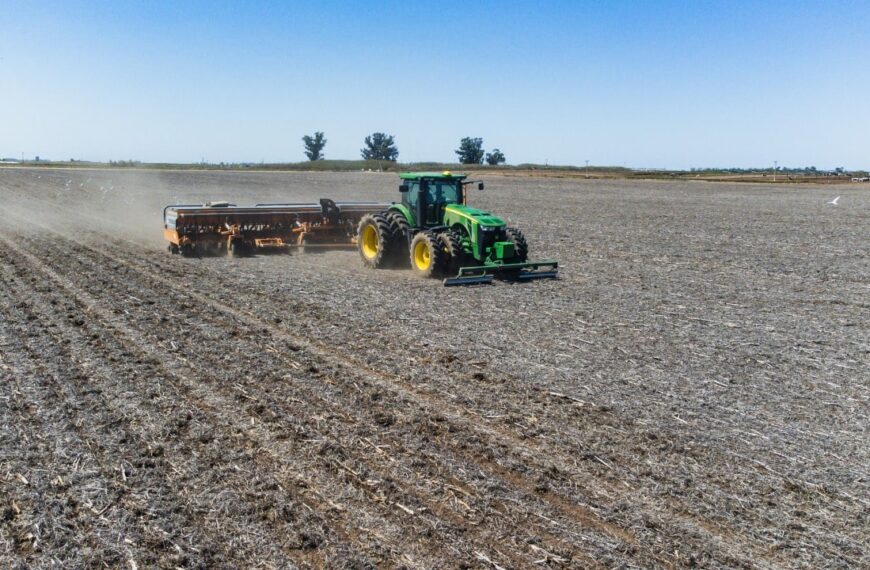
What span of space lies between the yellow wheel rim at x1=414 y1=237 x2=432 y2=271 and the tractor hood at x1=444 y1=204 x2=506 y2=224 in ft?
3.08

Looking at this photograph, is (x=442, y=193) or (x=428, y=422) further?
(x=442, y=193)

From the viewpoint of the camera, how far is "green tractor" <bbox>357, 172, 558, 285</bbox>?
46.3ft

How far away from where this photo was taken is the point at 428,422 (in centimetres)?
684

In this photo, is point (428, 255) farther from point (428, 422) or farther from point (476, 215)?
point (428, 422)

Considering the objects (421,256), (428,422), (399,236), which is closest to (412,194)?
(399,236)

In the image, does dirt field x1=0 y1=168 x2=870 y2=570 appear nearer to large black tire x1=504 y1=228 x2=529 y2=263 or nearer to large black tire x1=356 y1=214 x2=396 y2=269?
large black tire x1=504 y1=228 x2=529 y2=263

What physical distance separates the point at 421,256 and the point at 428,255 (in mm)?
447

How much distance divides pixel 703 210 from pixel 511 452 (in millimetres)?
29874

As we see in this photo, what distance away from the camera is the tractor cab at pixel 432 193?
1520 cm

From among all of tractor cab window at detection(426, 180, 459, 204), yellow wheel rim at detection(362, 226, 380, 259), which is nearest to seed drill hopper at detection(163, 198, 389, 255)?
yellow wheel rim at detection(362, 226, 380, 259)

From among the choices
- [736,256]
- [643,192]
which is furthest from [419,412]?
[643,192]

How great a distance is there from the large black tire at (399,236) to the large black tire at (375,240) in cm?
8

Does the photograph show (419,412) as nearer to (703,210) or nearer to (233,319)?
(233,319)

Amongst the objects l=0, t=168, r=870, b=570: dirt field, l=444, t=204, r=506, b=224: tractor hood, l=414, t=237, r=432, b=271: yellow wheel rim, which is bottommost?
l=0, t=168, r=870, b=570: dirt field
